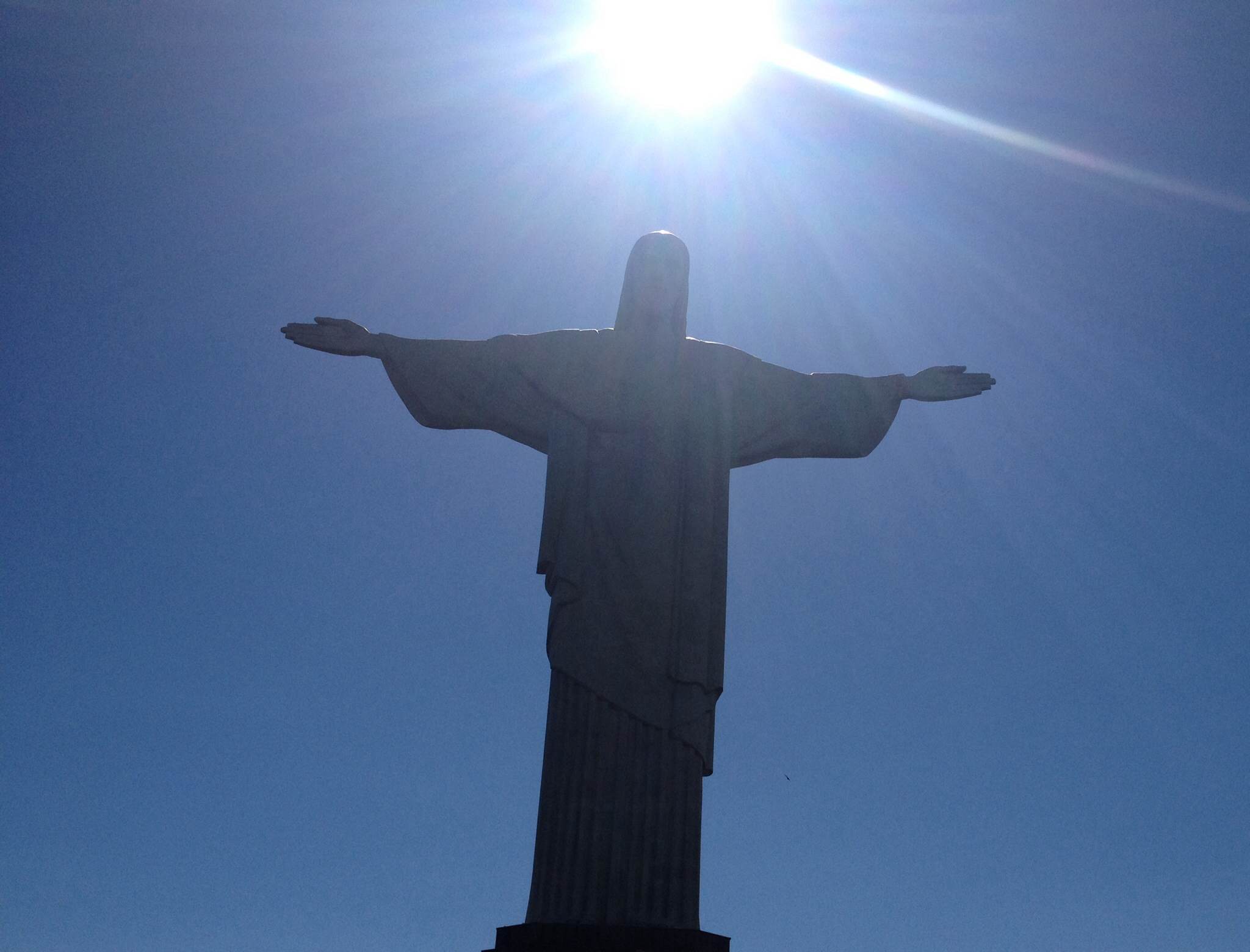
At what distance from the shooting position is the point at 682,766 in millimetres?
7957

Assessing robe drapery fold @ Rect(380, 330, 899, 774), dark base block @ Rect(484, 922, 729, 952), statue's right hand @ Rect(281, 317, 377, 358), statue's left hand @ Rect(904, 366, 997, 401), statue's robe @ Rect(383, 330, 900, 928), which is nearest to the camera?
dark base block @ Rect(484, 922, 729, 952)

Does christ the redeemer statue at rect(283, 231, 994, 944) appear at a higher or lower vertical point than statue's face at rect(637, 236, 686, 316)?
lower

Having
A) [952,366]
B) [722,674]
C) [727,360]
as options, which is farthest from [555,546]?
[952,366]

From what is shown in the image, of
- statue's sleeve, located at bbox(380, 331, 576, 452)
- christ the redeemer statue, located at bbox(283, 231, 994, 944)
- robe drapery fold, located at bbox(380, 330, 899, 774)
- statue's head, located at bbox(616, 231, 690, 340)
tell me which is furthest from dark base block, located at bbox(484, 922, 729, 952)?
statue's head, located at bbox(616, 231, 690, 340)

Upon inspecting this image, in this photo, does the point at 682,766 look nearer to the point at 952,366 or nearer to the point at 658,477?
the point at 658,477

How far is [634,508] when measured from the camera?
8.60 metres

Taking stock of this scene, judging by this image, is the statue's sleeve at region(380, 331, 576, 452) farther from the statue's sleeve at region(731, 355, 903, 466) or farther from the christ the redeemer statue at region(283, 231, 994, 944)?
the statue's sleeve at region(731, 355, 903, 466)

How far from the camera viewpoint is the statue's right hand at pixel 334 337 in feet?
29.7

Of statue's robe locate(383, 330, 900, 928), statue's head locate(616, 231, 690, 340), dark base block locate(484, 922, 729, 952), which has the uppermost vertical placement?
statue's head locate(616, 231, 690, 340)

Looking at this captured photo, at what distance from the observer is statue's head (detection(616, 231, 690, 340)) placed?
9367 millimetres

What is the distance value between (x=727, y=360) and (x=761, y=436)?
26.5 inches

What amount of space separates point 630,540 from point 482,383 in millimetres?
1812

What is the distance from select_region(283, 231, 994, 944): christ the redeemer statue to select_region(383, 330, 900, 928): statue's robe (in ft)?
0.04

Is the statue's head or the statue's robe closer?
the statue's robe
